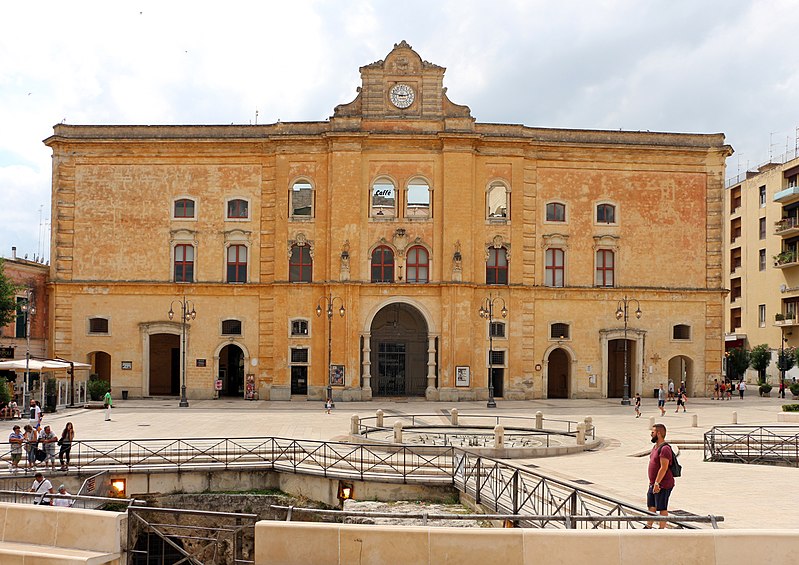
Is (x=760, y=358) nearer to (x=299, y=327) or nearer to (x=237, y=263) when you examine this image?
(x=299, y=327)

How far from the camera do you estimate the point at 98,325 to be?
4916 cm

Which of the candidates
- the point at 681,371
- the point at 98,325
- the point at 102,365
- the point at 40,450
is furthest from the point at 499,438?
the point at 102,365

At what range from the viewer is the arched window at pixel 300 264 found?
48594 millimetres

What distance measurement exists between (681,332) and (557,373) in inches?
317

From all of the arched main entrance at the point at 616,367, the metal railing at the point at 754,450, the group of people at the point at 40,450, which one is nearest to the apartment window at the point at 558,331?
the arched main entrance at the point at 616,367

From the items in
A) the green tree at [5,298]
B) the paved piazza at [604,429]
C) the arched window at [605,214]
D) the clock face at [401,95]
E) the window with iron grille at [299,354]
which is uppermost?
the clock face at [401,95]

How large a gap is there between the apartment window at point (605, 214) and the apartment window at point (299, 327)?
18.9 m

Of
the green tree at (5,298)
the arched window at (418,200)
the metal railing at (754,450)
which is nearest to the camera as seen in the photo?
the metal railing at (754,450)

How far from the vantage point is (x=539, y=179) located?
4988 cm

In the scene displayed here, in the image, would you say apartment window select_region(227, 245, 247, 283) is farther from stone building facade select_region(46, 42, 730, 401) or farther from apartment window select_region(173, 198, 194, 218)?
apartment window select_region(173, 198, 194, 218)

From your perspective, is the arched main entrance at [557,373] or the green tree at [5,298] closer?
the green tree at [5,298]

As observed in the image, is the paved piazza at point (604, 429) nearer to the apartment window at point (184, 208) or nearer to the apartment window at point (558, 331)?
the apartment window at point (558, 331)

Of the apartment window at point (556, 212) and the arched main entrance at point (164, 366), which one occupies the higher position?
the apartment window at point (556, 212)

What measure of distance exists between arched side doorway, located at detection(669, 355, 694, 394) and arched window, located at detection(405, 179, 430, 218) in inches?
722
